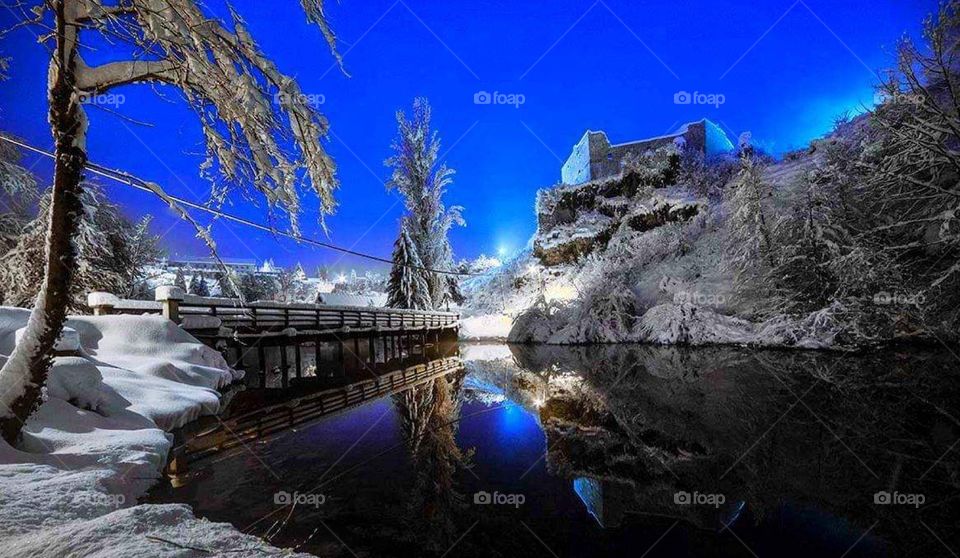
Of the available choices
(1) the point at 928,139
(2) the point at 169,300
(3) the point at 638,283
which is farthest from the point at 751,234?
(2) the point at 169,300

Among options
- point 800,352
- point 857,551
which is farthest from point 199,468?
point 800,352

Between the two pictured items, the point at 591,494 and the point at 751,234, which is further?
the point at 751,234

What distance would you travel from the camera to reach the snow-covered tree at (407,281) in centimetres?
2611

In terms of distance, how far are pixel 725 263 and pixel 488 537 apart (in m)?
23.5

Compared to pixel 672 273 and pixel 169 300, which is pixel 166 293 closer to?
pixel 169 300

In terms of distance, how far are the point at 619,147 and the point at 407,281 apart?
31128 millimetres

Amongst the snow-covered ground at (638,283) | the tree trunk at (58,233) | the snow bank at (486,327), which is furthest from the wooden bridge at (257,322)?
the snow bank at (486,327)

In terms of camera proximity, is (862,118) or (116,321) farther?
(862,118)

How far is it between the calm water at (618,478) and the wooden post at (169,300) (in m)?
6.71

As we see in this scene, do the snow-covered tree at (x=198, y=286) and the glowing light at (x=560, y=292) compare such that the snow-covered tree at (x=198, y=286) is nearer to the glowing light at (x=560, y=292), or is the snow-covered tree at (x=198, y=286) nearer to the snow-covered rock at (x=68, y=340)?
the glowing light at (x=560, y=292)

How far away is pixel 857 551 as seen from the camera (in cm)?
281

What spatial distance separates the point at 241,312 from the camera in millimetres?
12641

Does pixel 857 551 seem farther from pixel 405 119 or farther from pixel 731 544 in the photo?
pixel 405 119

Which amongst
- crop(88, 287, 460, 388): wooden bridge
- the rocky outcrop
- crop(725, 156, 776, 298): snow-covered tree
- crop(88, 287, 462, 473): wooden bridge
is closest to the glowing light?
the rocky outcrop
